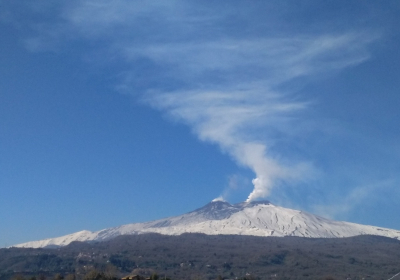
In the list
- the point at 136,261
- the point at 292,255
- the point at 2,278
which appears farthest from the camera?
the point at 292,255

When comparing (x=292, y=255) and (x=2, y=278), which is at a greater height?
(x=292, y=255)

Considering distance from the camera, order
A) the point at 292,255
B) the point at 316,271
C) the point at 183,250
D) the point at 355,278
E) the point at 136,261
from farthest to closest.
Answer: the point at 183,250
the point at 292,255
the point at 136,261
the point at 316,271
the point at 355,278

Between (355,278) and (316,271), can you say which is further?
(316,271)

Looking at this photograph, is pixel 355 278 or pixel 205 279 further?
pixel 355 278

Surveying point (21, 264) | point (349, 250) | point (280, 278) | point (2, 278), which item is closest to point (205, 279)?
point (280, 278)

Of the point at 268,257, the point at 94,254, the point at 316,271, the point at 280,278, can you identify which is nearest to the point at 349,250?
the point at 268,257

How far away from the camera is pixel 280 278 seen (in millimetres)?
128625

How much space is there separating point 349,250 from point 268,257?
4480 centimetres

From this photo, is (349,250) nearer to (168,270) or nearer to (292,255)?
(292,255)

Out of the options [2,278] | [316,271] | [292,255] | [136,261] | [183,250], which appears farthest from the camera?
[183,250]

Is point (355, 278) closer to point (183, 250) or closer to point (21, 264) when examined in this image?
point (183, 250)

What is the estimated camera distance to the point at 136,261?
5969 inches

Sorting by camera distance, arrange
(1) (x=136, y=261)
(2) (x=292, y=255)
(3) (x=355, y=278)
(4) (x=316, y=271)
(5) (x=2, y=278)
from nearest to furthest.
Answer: (5) (x=2, y=278) → (3) (x=355, y=278) → (4) (x=316, y=271) → (1) (x=136, y=261) → (2) (x=292, y=255)

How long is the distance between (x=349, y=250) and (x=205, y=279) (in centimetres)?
9047
